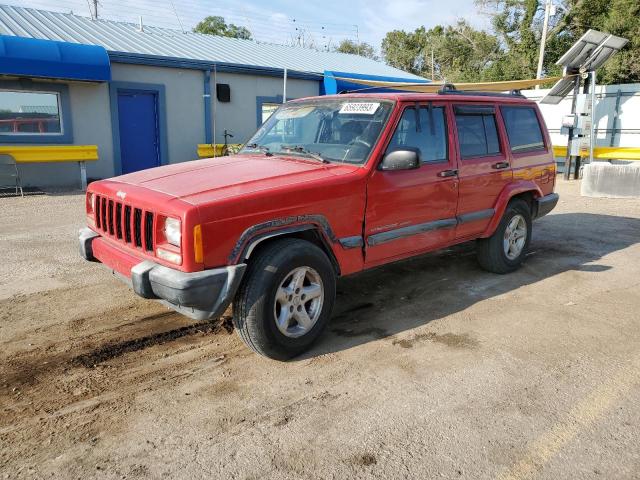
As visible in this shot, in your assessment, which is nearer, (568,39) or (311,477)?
(311,477)

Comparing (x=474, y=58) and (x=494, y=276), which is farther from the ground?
(x=474, y=58)

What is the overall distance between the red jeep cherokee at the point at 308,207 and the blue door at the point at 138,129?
9923 millimetres

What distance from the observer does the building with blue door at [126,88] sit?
11867 mm

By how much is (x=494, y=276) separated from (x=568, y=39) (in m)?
32.2

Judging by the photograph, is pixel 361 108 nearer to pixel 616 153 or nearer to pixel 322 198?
pixel 322 198

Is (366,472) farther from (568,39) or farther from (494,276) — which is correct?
(568,39)

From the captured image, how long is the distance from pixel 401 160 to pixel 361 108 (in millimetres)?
738

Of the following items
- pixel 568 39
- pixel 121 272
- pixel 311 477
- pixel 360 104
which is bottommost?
pixel 311 477

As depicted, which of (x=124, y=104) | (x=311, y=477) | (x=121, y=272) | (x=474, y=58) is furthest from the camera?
(x=474, y=58)

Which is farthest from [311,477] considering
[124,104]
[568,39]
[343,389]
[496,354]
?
[568,39]

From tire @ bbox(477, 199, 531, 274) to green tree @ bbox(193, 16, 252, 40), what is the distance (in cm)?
5152

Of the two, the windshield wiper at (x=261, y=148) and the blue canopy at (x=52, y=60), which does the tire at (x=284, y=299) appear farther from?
the blue canopy at (x=52, y=60)

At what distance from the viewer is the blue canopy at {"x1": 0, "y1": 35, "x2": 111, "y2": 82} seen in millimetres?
10906

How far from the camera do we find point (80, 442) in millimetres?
2801
